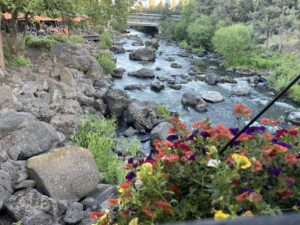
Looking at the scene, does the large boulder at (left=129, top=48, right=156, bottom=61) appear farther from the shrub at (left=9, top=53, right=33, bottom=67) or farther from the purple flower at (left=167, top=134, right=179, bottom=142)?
the purple flower at (left=167, top=134, right=179, bottom=142)

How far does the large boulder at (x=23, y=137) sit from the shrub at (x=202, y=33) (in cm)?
3163

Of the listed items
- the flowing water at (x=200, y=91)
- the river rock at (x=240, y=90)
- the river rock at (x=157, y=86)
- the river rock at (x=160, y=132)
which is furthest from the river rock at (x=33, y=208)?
the river rock at (x=240, y=90)

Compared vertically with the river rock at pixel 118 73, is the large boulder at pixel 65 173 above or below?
above

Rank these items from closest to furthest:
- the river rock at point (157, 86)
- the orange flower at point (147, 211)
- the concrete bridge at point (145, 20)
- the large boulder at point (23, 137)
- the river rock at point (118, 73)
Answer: the orange flower at point (147, 211) < the large boulder at point (23, 137) < the river rock at point (157, 86) < the river rock at point (118, 73) < the concrete bridge at point (145, 20)

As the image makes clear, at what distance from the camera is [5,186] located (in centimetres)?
700

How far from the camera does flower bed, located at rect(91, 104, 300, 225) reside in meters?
2.47

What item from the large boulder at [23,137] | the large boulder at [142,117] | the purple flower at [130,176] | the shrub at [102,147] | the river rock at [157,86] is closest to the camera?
the purple flower at [130,176]

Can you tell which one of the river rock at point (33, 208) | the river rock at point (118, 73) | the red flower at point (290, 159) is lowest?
the river rock at point (118, 73)

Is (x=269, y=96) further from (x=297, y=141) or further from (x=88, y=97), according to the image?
(x=297, y=141)

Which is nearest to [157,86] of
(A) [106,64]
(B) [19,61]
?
(A) [106,64]

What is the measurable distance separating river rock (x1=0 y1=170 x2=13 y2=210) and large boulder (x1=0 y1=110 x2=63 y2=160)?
4.25 feet

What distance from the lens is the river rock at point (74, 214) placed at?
6.62m

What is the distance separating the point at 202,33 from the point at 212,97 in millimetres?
21049

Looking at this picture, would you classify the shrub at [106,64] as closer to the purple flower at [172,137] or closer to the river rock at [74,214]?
the river rock at [74,214]
